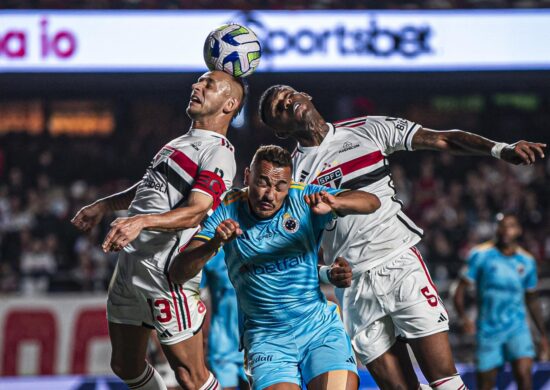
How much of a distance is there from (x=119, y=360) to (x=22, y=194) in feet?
34.2

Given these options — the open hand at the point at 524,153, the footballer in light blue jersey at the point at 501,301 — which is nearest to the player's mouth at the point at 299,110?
the open hand at the point at 524,153

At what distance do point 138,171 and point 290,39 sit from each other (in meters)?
4.15

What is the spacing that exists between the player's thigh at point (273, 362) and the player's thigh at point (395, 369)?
2.80 ft

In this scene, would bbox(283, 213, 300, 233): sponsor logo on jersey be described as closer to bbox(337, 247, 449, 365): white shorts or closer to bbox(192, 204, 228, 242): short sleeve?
bbox(192, 204, 228, 242): short sleeve

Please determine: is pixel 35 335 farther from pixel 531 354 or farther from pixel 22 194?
pixel 531 354

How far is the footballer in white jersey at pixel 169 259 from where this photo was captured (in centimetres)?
577

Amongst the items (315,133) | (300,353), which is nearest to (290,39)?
(315,133)

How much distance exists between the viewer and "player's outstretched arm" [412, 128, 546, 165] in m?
5.61

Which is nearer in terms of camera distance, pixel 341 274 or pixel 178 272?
pixel 341 274

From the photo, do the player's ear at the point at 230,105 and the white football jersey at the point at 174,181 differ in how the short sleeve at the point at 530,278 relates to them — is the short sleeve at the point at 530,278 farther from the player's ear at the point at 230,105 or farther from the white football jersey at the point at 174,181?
the white football jersey at the point at 174,181

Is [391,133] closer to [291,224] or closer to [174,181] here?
[291,224]

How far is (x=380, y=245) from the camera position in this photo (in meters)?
6.10

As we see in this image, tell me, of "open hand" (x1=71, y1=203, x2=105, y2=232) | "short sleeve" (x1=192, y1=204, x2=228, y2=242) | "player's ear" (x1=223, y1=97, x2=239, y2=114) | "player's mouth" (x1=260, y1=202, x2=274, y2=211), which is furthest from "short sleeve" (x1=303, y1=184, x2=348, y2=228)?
"open hand" (x1=71, y1=203, x2=105, y2=232)

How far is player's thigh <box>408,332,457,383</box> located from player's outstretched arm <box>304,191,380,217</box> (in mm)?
1032
